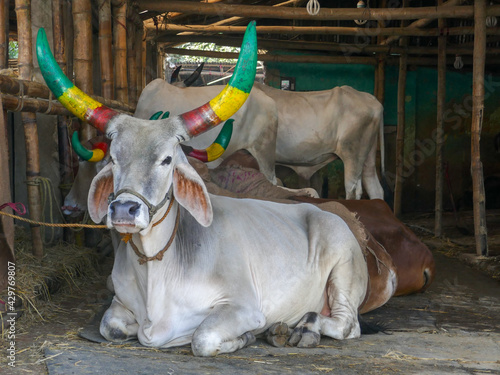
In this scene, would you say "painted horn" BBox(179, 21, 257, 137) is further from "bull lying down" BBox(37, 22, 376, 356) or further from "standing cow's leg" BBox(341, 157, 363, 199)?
"standing cow's leg" BBox(341, 157, 363, 199)

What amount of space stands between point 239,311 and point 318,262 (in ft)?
2.73

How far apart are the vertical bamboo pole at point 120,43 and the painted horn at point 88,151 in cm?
316

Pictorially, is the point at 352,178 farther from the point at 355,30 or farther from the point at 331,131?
the point at 355,30

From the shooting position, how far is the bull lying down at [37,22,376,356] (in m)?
3.32

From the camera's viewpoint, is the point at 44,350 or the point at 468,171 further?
the point at 468,171

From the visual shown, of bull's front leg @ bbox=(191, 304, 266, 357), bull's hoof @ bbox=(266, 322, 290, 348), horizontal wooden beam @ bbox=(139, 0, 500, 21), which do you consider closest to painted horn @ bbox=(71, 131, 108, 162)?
bull's front leg @ bbox=(191, 304, 266, 357)

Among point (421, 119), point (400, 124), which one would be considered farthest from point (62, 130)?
point (421, 119)

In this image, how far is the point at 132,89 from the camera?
9047 mm

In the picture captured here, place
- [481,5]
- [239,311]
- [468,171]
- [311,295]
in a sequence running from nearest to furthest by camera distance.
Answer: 1. [239,311]
2. [311,295]
3. [481,5]
4. [468,171]

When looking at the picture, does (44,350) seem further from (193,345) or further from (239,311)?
(239,311)

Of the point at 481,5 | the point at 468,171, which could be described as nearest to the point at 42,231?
the point at 481,5

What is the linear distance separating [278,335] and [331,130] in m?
5.46

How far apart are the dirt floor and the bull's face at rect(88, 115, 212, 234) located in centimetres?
67

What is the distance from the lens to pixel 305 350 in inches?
143
